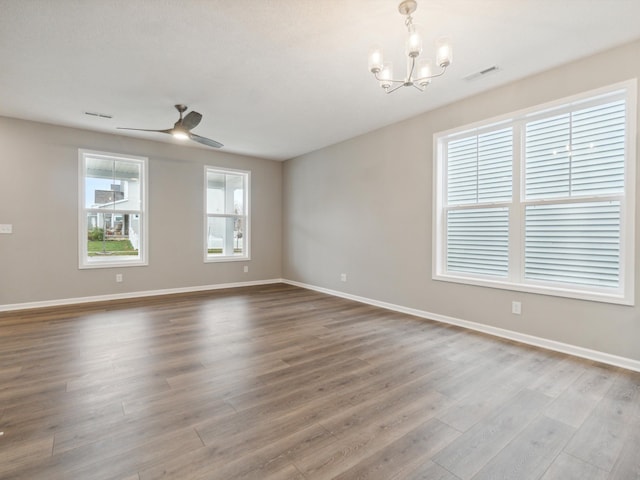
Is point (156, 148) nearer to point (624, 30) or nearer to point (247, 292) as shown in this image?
point (247, 292)

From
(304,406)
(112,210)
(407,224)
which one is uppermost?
(112,210)

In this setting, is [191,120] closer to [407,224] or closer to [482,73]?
[407,224]

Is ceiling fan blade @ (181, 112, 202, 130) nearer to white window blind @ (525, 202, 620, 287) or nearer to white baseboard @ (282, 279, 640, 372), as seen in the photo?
white baseboard @ (282, 279, 640, 372)

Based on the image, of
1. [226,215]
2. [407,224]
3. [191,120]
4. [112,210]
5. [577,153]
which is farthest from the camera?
[226,215]

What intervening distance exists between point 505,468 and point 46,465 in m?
2.29

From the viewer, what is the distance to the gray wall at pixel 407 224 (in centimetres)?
288

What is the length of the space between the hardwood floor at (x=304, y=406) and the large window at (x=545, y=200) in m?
0.78

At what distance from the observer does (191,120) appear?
12.2 feet

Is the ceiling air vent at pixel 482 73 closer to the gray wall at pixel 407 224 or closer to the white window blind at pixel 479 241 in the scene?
the gray wall at pixel 407 224

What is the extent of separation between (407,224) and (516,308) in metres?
1.70

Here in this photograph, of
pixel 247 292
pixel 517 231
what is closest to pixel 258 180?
pixel 247 292

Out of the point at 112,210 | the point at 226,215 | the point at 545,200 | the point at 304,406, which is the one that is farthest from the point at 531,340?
the point at 112,210

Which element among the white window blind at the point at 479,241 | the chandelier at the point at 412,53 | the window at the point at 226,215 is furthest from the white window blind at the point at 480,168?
the window at the point at 226,215

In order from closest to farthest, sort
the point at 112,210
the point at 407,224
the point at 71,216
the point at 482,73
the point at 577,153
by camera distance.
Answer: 1. the point at 577,153
2. the point at 482,73
3. the point at 407,224
4. the point at 71,216
5. the point at 112,210
